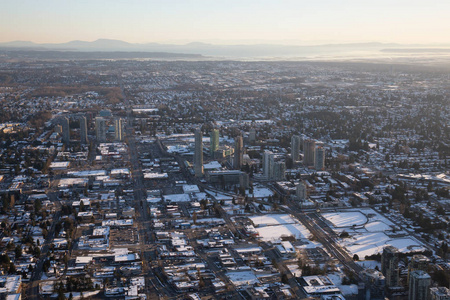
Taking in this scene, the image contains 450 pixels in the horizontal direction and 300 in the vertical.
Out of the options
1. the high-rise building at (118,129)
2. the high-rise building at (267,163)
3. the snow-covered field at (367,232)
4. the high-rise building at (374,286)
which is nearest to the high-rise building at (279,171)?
the high-rise building at (267,163)

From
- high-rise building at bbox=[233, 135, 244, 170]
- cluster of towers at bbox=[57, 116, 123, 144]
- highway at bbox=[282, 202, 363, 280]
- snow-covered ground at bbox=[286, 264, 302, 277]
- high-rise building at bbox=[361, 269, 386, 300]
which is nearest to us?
high-rise building at bbox=[361, 269, 386, 300]

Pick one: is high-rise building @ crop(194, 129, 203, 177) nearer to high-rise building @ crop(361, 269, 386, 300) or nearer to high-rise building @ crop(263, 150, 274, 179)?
high-rise building @ crop(263, 150, 274, 179)

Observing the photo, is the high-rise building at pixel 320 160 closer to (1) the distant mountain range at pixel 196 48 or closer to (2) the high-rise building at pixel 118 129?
(2) the high-rise building at pixel 118 129

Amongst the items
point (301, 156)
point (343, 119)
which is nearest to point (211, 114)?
point (343, 119)

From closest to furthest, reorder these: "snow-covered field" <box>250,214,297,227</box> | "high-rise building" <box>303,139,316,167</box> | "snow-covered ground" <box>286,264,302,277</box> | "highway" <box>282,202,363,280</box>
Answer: "snow-covered ground" <box>286,264,302,277</box> < "highway" <box>282,202,363,280</box> < "snow-covered field" <box>250,214,297,227</box> < "high-rise building" <box>303,139,316,167</box>

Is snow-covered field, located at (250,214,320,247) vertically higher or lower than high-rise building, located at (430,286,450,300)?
lower

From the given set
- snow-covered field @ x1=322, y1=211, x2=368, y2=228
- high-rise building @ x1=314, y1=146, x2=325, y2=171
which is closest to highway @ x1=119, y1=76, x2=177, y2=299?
snow-covered field @ x1=322, y1=211, x2=368, y2=228

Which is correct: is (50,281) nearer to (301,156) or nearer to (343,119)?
(301,156)
